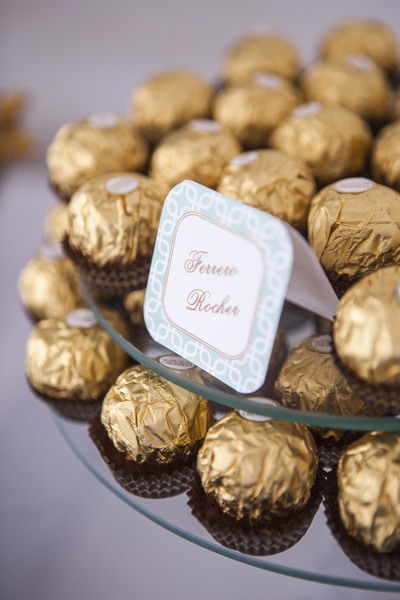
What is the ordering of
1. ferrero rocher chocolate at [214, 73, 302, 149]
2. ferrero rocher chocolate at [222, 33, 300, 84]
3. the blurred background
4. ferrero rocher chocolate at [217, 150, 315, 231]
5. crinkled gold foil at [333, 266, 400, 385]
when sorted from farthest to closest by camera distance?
1. ferrero rocher chocolate at [222, 33, 300, 84]
2. ferrero rocher chocolate at [214, 73, 302, 149]
3. the blurred background
4. ferrero rocher chocolate at [217, 150, 315, 231]
5. crinkled gold foil at [333, 266, 400, 385]

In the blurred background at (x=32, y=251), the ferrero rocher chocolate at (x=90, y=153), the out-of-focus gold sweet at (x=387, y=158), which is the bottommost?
the blurred background at (x=32, y=251)

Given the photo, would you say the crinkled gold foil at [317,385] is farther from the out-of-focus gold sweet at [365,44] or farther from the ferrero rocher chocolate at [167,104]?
the out-of-focus gold sweet at [365,44]

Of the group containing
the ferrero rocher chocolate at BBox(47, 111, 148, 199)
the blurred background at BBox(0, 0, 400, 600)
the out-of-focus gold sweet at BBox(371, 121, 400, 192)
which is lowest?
the blurred background at BBox(0, 0, 400, 600)

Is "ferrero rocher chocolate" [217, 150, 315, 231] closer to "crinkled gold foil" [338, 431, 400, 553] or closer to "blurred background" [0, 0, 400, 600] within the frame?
"crinkled gold foil" [338, 431, 400, 553]

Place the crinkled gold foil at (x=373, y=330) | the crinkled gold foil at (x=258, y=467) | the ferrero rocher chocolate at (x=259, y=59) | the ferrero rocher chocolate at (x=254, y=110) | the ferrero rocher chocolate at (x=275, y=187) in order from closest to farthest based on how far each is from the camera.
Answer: the crinkled gold foil at (x=373, y=330) → the crinkled gold foil at (x=258, y=467) → the ferrero rocher chocolate at (x=275, y=187) → the ferrero rocher chocolate at (x=254, y=110) → the ferrero rocher chocolate at (x=259, y=59)

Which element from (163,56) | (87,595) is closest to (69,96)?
(163,56)

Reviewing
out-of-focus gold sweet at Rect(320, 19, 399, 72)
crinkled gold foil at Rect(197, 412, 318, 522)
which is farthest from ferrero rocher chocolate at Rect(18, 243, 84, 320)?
out-of-focus gold sweet at Rect(320, 19, 399, 72)

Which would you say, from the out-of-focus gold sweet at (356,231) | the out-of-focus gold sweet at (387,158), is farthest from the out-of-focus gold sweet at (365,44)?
the out-of-focus gold sweet at (356,231)
